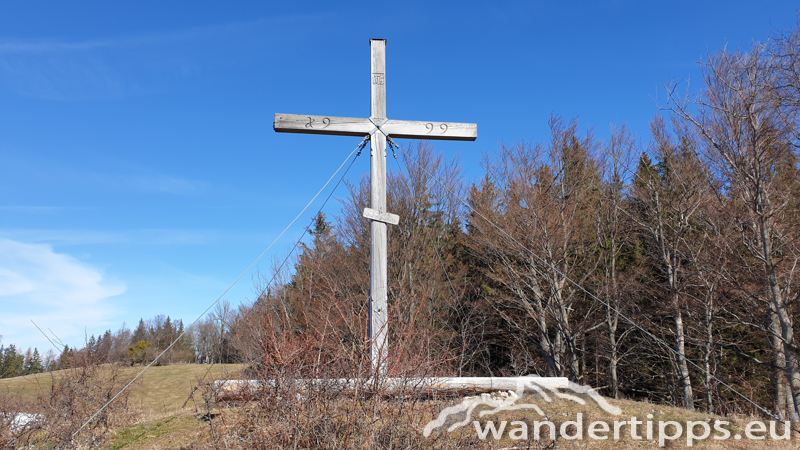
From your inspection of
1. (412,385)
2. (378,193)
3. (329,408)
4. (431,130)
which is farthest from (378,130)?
(329,408)

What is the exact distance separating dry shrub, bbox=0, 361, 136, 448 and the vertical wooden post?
3715 mm

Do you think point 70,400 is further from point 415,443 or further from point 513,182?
point 513,182

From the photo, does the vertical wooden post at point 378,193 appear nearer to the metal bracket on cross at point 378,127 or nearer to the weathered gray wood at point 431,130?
the metal bracket on cross at point 378,127

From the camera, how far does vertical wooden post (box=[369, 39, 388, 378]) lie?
18.8 feet

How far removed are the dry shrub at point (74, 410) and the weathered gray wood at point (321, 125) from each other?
4.39m

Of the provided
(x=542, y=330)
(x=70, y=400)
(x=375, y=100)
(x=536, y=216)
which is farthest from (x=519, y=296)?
(x=70, y=400)

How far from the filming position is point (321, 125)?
6.33 m

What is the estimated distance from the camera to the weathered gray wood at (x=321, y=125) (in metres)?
6.26

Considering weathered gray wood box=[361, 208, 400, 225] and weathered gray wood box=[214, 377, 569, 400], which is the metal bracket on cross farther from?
weathered gray wood box=[214, 377, 569, 400]

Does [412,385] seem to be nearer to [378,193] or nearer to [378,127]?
[378,193]

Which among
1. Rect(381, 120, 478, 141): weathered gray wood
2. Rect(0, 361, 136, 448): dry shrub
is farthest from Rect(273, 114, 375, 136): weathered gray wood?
Rect(0, 361, 136, 448): dry shrub

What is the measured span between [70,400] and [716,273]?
1538cm

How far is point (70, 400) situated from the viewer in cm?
741

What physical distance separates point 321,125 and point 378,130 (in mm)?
752
